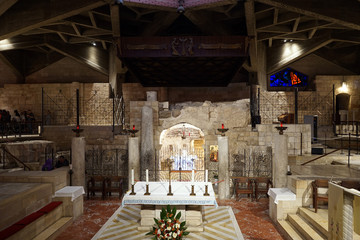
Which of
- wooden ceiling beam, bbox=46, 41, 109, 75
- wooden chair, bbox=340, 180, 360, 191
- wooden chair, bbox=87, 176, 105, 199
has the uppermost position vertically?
wooden ceiling beam, bbox=46, 41, 109, 75

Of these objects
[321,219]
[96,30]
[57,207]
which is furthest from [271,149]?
[96,30]

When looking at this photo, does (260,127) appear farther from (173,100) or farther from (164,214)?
(173,100)

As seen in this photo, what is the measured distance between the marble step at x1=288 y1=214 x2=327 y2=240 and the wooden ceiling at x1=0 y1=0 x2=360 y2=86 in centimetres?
872

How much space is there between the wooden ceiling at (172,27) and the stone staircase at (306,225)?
28.4 ft

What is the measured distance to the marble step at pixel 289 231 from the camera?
5.99 meters

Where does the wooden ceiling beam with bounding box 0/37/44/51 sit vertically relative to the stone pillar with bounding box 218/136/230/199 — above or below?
above

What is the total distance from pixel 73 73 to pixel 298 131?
626 inches

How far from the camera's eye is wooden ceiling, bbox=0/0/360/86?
11.4 metres

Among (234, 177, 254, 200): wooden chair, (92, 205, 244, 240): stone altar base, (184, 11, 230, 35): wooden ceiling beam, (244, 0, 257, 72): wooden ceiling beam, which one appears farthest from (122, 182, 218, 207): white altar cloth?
(184, 11, 230, 35): wooden ceiling beam

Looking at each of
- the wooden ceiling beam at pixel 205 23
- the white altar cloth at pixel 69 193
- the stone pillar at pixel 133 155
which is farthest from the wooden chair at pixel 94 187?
the wooden ceiling beam at pixel 205 23

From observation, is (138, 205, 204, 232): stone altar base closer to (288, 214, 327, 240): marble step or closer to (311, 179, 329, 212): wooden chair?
(288, 214, 327, 240): marble step

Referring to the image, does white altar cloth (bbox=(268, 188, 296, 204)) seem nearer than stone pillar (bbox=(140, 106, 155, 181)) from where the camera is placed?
Yes

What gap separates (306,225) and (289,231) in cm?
43

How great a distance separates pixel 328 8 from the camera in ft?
37.1
